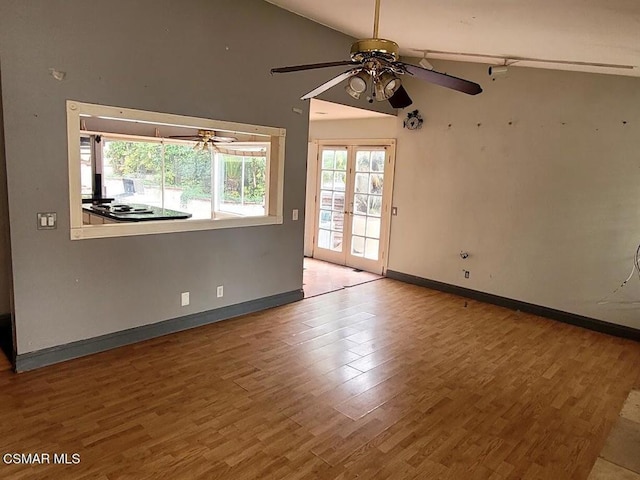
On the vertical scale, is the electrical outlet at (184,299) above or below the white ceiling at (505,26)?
below

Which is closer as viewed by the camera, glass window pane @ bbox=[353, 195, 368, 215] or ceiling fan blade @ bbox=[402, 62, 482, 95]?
ceiling fan blade @ bbox=[402, 62, 482, 95]

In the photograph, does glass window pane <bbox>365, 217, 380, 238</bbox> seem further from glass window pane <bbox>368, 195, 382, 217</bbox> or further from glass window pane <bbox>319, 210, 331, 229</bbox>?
glass window pane <bbox>319, 210, 331, 229</bbox>

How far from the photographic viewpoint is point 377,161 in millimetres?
6754

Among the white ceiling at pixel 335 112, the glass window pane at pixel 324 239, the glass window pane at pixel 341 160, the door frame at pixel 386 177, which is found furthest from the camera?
the glass window pane at pixel 324 239

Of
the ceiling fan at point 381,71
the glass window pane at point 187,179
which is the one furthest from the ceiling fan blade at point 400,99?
the glass window pane at point 187,179

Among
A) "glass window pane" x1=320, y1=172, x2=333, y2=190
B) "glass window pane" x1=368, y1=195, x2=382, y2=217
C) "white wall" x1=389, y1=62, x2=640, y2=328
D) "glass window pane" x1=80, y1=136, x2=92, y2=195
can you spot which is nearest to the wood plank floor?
"white wall" x1=389, y1=62, x2=640, y2=328

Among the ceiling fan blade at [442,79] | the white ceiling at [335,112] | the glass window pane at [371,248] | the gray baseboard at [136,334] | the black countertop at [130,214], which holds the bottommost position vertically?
the gray baseboard at [136,334]

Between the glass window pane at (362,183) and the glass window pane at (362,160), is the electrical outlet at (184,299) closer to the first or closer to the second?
the glass window pane at (362,183)

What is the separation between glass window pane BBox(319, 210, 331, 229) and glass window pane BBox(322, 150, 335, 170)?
751 mm

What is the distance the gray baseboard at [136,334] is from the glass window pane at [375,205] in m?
2.28

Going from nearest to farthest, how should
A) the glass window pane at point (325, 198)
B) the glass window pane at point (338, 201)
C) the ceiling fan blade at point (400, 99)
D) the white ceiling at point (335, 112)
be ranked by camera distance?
the ceiling fan blade at point (400, 99)
the white ceiling at point (335, 112)
the glass window pane at point (338, 201)
the glass window pane at point (325, 198)

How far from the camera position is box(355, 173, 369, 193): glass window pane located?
22.6 ft

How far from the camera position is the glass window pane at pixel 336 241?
737cm

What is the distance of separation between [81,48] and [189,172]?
5.22m
